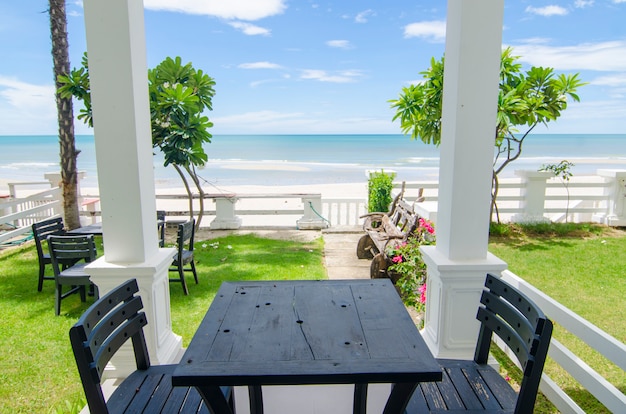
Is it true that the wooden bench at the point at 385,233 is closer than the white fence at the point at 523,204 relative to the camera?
Yes

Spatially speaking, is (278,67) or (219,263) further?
(278,67)

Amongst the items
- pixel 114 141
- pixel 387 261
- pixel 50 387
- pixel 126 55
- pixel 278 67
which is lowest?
pixel 50 387

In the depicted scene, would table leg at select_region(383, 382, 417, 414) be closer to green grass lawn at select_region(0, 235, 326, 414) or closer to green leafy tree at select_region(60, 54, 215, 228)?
green grass lawn at select_region(0, 235, 326, 414)

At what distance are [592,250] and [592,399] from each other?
3942 mm

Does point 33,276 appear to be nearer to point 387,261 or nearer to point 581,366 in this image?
point 387,261

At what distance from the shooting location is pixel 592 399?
245cm

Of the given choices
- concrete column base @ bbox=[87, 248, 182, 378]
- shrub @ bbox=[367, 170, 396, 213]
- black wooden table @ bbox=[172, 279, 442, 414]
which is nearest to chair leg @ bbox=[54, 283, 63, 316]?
concrete column base @ bbox=[87, 248, 182, 378]

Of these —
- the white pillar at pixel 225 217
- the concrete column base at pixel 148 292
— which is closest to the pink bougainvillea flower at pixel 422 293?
the concrete column base at pixel 148 292

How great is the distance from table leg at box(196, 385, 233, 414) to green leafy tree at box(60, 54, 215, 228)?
517 centimetres

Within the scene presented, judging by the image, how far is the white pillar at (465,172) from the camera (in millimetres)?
2027

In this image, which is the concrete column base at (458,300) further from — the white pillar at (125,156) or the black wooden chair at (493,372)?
the white pillar at (125,156)

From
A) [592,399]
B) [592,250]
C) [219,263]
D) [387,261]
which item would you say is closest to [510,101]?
[592,250]

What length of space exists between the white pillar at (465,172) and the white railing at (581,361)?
1.25 feet

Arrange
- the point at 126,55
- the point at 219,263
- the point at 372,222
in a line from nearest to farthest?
1. the point at 126,55
2. the point at 219,263
3. the point at 372,222
